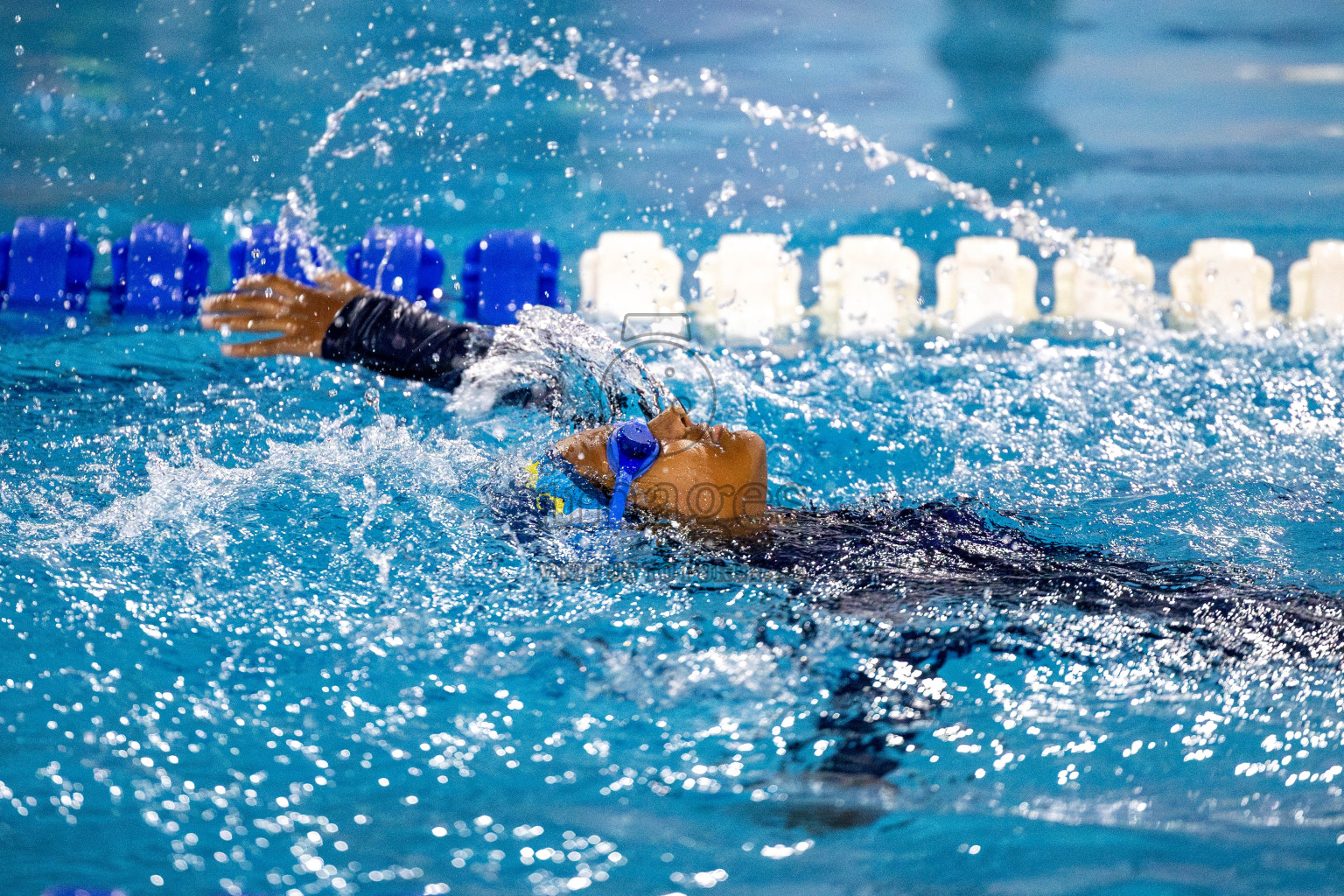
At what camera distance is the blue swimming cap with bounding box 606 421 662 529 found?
203cm

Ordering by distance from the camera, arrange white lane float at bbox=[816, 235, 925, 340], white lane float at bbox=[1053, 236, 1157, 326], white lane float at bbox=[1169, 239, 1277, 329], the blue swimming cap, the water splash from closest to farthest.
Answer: the blue swimming cap < the water splash < white lane float at bbox=[816, 235, 925, 340] < white lane float at bbox=[1053, 236, 1157, 326] < white lane float at bbox=[1169, 239, 1277, 329]

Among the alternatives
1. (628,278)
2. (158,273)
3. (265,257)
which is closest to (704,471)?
(265,257)

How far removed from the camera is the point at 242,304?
2.66m

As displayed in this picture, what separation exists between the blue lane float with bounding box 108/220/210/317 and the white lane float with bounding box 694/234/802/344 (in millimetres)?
2316

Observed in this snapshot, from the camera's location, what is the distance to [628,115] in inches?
317

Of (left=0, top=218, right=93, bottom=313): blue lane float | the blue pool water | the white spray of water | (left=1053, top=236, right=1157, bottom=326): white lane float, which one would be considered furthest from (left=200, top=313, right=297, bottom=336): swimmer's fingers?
the white spray of water

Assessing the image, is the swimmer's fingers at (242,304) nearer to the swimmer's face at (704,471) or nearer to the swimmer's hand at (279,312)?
the swimmer's hand at (279,312)

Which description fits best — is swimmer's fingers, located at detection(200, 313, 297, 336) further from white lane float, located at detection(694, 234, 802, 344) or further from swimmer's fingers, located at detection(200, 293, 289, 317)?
white lane float, located at detection(694, 234, 802, 344)

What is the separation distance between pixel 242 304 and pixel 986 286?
409 centimetres

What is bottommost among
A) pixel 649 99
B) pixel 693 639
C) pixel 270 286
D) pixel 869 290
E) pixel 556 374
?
pixel 693 639

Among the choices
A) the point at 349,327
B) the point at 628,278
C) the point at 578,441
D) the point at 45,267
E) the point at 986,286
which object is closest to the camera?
the point at 578,441

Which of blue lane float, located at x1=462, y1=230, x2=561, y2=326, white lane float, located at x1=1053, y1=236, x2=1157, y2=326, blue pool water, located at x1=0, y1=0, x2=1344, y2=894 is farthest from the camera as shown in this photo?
white lane float, located at x1=1053, y1=236, x2=1157, y2=326

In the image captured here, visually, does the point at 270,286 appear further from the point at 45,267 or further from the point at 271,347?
the point at 45,267

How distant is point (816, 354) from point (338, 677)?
9.89 ft
